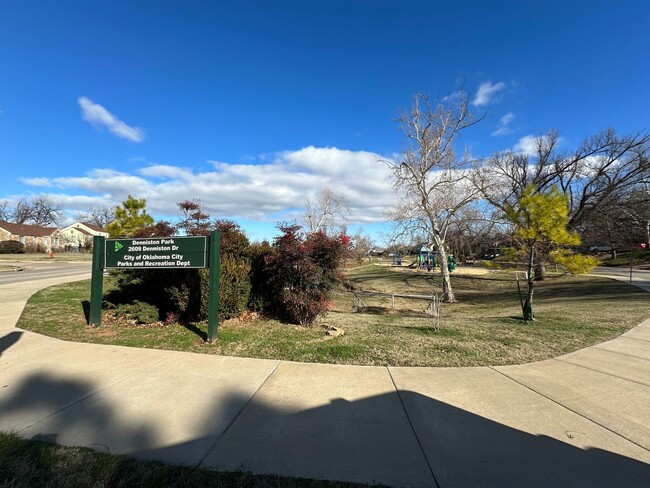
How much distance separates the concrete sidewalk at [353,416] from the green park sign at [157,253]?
193 cm

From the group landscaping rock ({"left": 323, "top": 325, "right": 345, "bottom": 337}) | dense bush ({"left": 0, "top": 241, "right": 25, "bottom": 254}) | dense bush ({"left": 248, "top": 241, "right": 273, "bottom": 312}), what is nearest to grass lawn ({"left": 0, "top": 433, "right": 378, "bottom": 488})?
landscaping rock ({"left": 323, "top": 325, "right": 345, "bottom": 337})

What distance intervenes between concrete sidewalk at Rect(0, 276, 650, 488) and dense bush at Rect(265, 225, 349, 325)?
2.54m

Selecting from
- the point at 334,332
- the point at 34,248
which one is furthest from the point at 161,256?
the point at 34,248

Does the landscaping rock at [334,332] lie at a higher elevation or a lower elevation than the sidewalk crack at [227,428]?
higher

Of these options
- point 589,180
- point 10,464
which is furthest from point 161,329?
point 589,180

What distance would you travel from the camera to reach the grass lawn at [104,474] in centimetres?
249

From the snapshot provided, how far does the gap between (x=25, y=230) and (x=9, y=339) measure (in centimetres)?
8789

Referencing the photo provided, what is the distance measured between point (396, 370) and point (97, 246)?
629 centimetres

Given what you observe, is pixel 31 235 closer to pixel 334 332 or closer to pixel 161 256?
pixel 161 256

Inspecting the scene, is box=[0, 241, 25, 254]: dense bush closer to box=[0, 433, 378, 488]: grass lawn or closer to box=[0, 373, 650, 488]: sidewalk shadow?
box=[0, 373, 650, 488]: sidewalk shadow

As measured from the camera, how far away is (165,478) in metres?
2.55

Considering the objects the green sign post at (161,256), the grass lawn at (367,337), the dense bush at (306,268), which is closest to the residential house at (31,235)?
the green sign post at (161,256)

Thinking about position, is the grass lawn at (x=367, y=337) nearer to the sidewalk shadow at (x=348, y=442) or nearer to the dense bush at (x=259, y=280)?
the dense bush at (x=259, y=280)

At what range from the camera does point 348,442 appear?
304 cm
